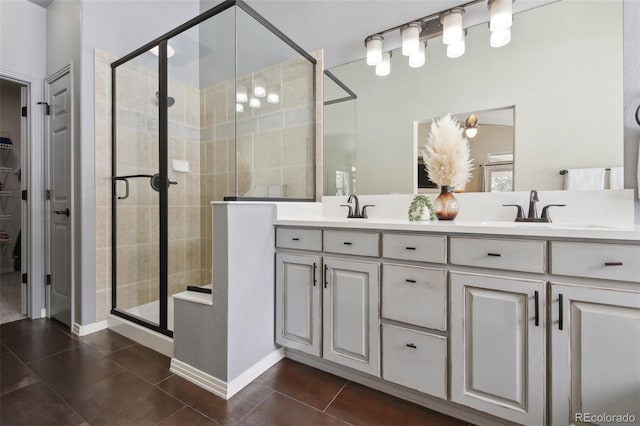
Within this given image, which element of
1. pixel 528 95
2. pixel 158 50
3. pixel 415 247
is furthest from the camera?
pixel 158 50

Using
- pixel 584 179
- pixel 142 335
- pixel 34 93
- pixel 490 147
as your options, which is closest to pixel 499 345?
pixel 584 179

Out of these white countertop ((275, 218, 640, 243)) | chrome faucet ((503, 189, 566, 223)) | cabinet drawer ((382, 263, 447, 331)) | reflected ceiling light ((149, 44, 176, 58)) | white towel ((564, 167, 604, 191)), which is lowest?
cabinet drawer ((382, 263, 447, 331))

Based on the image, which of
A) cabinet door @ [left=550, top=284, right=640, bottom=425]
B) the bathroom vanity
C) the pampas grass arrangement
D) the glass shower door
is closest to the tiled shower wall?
the glass shower door

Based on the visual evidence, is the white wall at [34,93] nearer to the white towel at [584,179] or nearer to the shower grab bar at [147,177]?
Answer: the shower grab bar at [147,177]

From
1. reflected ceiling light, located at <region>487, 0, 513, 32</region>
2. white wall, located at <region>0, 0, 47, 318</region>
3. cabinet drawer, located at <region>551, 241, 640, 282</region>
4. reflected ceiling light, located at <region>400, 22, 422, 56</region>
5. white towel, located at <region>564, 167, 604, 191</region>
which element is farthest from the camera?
white wall, located at <region>0, 0, 47, 318</region>

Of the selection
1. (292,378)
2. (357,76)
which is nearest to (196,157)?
(357,76)

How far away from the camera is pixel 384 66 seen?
204 cm

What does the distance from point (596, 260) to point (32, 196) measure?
3.88 metres

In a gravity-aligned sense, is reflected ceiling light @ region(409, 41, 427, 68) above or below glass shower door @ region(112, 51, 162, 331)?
above

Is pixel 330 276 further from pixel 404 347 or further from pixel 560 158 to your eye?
pixel 560 158

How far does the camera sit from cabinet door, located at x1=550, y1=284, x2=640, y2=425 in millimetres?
991

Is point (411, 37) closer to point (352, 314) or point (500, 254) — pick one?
point (500, 254)

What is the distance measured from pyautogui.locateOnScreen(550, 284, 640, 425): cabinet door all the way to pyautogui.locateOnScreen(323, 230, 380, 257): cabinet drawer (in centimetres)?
76

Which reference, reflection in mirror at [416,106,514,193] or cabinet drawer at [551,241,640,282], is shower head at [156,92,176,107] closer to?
reflection in mirror at [416,106,514,193]
